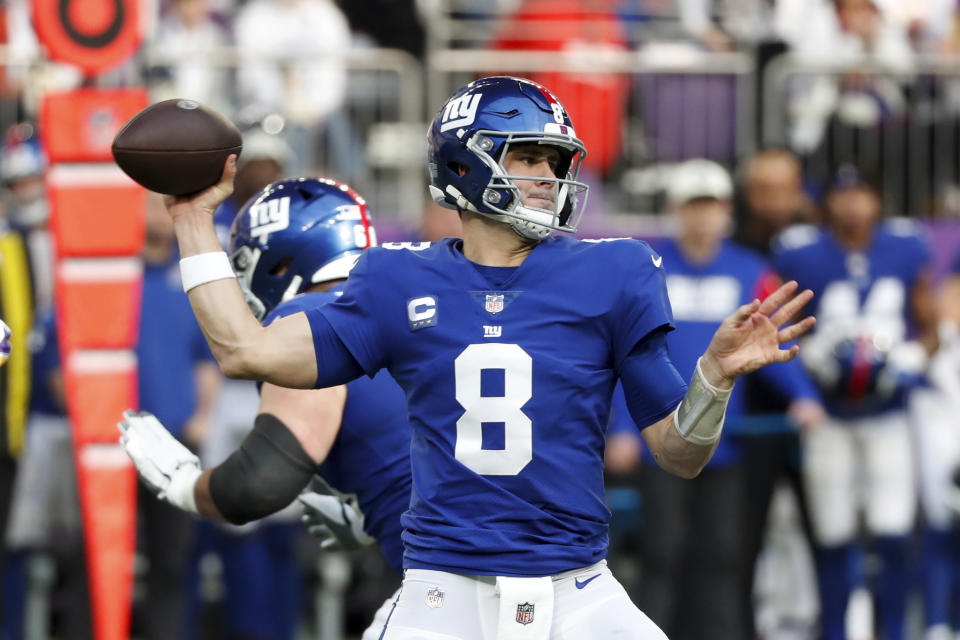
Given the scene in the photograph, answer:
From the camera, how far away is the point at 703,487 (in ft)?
24.1

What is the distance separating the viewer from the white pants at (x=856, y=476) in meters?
7.62

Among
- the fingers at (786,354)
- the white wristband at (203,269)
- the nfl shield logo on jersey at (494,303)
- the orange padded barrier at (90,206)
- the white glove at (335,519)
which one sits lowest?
the white glove at (335,519)

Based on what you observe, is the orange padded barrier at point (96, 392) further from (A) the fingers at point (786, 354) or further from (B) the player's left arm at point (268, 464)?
(A) the fingers at point (786, 354)

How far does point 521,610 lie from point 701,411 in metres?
0.58

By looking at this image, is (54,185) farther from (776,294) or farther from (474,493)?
(776,294)

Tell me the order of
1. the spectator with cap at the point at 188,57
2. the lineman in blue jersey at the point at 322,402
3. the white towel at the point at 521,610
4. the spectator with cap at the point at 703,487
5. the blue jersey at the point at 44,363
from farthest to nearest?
1. the spectator with cap at the point at 188,57
2. the blue jersey at the point at 44,363
3. the spectator with cap at the point at 703,487
4. the lineman in blue jersey at the point at 322,402
5. the white towel at the point at 521,610

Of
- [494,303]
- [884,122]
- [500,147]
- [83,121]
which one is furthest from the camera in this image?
[884,122]

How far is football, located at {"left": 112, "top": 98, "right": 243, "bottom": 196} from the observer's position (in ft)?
11.8

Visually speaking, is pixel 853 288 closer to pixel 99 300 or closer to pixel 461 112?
pixel 99 300

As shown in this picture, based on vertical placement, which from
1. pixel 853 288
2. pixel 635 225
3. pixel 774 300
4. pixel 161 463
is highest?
pixel 774 300

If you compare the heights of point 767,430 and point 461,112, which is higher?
point 461,112

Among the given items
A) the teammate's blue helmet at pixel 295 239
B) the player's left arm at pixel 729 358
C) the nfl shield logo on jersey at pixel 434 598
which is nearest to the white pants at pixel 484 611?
the nfl shield logo on jersey at pixel 434 598

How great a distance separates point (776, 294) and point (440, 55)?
18.7 ft

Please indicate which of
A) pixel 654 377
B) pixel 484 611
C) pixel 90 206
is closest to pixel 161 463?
pixel 484 611
